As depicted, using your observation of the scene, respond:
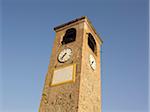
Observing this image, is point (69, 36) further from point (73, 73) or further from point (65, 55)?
point (73, 73)

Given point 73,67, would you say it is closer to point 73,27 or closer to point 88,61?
point 88,61

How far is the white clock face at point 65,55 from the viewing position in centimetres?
1278

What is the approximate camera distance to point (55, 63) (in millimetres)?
12969

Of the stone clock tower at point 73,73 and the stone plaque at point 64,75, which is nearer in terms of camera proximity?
the stone clock tower at point 73,73

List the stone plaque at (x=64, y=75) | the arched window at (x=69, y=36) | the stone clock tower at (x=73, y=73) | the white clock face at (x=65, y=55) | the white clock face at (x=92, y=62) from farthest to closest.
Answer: the arched window at (x=69, y=36)
the white clock face at (x=92, y=62)
the white clock face at (x=65, y=55)
the stone plaque at (x=64, y=75)
the stone clock tower at (x=73, y=73)

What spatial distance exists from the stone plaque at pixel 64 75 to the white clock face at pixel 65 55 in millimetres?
769

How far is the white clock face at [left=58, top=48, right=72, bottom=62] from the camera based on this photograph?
41.9 ft

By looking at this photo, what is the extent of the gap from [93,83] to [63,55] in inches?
108

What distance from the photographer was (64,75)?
11820mm

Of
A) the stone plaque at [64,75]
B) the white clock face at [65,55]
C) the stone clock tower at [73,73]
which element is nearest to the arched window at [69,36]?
the stone clock tower at [73,73]

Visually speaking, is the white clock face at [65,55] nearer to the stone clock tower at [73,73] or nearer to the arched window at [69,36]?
the stone clock tower at [73,73]

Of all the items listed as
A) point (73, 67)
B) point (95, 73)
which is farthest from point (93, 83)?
point (73, 67)

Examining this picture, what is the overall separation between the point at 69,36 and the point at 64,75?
4364mm

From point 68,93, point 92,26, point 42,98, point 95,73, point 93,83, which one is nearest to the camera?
point 68,93
